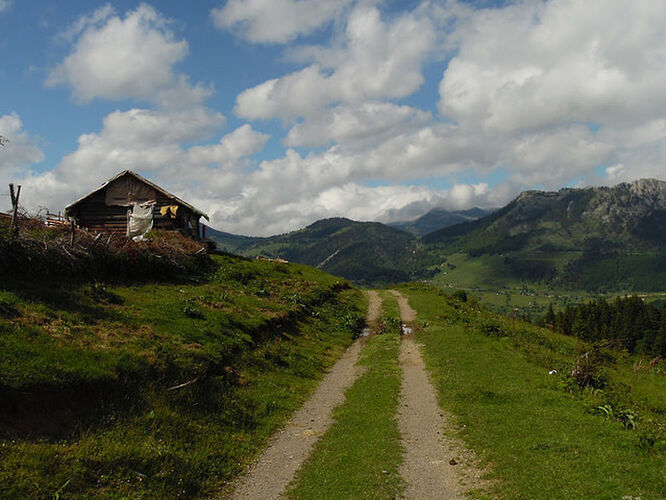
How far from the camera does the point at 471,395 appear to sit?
21969 millimetres

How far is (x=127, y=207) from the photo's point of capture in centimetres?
5375

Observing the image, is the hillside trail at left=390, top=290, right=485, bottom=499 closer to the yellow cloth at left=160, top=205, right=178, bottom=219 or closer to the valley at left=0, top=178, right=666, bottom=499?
the valley at left=0, top=178, right=666, bottom=499

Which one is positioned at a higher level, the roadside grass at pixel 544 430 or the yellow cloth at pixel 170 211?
the yellow cloth at pixel 170 211

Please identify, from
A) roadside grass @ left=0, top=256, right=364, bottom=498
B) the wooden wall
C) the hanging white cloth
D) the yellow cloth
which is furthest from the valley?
the hanging white cloth

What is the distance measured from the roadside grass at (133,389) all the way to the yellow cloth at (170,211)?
24902 millimetres

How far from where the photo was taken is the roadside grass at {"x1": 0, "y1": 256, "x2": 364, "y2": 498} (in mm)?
11812

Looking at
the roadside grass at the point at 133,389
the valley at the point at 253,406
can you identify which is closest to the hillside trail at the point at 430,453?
the valley at the point at 253,406

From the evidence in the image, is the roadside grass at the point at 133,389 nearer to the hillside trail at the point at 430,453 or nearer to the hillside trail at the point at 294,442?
the hillside trail at the point at 294,442

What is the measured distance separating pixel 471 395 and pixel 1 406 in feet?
65.5

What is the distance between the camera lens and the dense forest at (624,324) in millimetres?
108750

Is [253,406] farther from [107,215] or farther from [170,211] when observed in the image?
[107,215]

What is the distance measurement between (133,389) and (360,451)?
9139 mm

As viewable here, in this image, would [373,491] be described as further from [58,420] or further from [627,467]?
[58,420]

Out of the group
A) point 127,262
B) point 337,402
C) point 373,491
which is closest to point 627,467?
point 373,491
